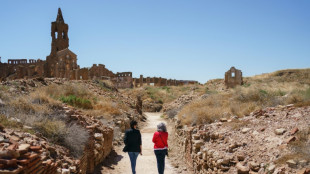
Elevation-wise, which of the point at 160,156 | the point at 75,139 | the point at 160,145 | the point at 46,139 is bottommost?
the point at 160,156

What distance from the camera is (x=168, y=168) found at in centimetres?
962

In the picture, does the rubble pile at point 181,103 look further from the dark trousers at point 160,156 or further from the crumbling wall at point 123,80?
the crumbling wall at point 123,80

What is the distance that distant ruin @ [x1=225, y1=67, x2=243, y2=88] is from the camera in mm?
26047

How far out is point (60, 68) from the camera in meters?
45.2

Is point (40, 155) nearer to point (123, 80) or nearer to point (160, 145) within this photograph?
point (160, 145)

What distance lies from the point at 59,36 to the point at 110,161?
5005cm

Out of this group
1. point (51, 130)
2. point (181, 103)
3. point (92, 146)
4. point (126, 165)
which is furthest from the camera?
point (181, 103)

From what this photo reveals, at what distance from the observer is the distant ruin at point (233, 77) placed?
85.5ft

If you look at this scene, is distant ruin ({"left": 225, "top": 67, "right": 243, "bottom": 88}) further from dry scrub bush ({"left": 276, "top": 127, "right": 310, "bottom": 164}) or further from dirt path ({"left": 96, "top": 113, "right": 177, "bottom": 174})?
dry scrub bush ({"left": 276, "top": 127, "right": 310, "bottom": 164})

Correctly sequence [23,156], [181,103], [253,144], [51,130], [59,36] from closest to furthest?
1. [23,156]
2. [253,144]
3. [51,130]
4. [181,103]
5. [59,36]

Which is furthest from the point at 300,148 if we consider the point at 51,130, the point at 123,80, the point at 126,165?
the point at 123,80

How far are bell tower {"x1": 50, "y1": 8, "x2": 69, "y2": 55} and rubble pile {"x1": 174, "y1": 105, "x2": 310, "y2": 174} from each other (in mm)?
50412

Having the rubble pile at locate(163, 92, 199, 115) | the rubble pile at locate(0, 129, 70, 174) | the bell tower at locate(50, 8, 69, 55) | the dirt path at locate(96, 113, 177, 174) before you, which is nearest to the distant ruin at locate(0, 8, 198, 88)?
the bell tower at locate(50, 8, 69, 55)

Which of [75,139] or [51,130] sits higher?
[51,130]
